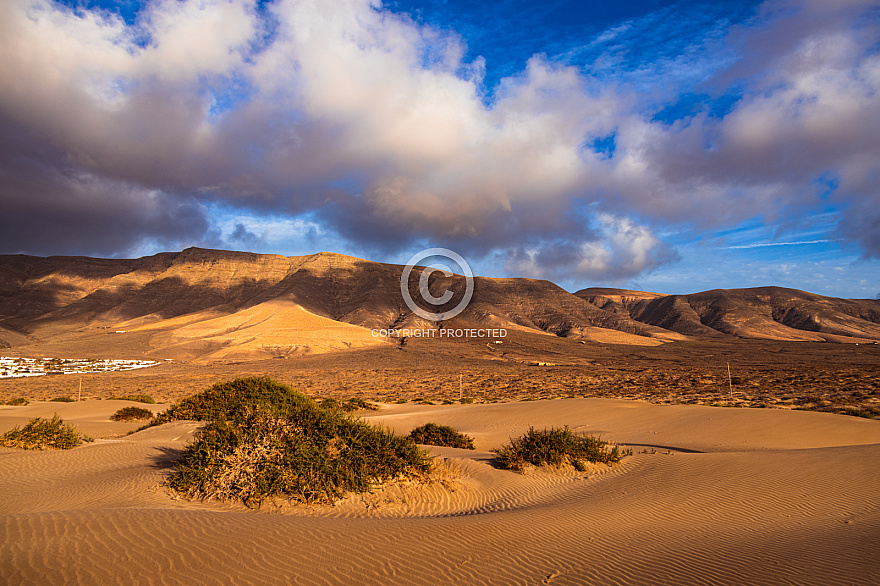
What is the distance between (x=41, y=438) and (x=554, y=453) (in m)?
11.5

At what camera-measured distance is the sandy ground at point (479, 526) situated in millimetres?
4305

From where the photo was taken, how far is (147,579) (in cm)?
404

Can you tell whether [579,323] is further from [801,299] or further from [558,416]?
[558,416]

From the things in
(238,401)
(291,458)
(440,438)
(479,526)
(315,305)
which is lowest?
(440,438)

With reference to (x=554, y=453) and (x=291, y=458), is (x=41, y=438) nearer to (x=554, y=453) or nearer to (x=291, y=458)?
(x=291, y=458)

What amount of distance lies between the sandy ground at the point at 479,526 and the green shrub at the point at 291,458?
10.8 inches

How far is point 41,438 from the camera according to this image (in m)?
10.6

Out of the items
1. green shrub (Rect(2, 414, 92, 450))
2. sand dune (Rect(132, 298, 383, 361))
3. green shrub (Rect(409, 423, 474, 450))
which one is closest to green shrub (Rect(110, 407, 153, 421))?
green shrub (Rect(2, 414, 92, 450))

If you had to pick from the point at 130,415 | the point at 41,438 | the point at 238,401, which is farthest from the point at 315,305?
the point at 238,401

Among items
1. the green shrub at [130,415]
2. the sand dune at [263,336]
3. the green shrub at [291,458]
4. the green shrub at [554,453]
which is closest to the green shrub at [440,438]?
the green shrub at [554,453]

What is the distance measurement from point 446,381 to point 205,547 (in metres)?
40.2

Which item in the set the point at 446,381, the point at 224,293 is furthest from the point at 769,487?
Result: the point at 224,293

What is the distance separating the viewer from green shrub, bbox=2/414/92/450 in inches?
407

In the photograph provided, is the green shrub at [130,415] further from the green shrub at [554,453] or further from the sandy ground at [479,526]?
the green shrub at [554,453]
